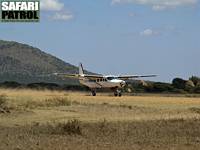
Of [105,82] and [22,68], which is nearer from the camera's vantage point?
[105,82]

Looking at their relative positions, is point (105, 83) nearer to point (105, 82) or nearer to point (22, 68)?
point (105, 82)

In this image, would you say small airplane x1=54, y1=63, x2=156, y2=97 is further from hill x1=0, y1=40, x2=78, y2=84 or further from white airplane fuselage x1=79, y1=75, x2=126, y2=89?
hill x1=0, y1=40, x2=78, y2=84

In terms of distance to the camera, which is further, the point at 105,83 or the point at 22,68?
the point at 22,68

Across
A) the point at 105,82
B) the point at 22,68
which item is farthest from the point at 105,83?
the point at 22,68

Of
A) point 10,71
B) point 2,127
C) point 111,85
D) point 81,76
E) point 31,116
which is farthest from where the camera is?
point 10,71

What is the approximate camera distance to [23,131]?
25.5 meters

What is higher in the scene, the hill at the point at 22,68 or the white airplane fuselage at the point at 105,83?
the hill at the point at 22,68

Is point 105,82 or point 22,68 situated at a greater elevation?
point 22,68

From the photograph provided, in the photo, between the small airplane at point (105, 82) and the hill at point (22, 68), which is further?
the hill at point (22, 68)

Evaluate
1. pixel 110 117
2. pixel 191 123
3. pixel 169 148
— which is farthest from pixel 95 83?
pixel 169 148

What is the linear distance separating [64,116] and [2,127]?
8.48m

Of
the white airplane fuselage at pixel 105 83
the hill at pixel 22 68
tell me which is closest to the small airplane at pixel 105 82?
the white airplane fuselage at pixel 105 83

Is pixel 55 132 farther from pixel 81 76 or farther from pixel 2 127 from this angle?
pixel 81 76

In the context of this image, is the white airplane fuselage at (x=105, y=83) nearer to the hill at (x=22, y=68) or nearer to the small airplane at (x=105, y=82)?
the small airplane at (x=105, y=82)
